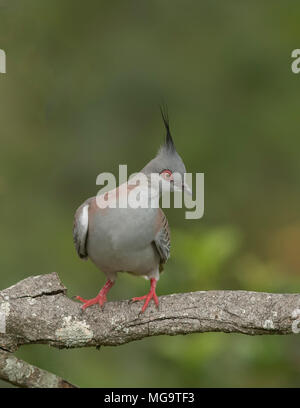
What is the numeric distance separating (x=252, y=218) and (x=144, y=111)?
172 centimetres

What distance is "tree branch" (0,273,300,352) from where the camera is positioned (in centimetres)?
387

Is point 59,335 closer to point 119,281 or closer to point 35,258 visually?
point 119,281

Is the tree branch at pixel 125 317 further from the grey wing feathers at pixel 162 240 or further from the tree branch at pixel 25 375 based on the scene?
the grey wing feathers at pixel 162 240

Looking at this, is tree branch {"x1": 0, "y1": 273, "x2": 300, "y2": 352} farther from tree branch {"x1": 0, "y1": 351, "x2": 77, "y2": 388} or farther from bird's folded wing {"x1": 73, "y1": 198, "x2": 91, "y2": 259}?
bird's folded wing {"x1": 73, "y1": 198, "x2": 91, "y2": 259}

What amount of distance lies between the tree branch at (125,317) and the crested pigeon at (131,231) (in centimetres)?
12

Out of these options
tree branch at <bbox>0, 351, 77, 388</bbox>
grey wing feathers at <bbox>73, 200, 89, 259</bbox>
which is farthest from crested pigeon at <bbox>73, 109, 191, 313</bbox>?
tree branch at <bbox>0, 351, 77, 388</bbox>

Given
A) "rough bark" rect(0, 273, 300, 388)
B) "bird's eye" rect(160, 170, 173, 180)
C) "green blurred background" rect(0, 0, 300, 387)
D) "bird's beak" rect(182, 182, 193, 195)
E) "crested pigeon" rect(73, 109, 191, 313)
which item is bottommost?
"rough bark" rect(0, 273, 300, 388)

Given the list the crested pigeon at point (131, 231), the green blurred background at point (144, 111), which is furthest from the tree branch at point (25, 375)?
the green blurred background at point (144, 111)

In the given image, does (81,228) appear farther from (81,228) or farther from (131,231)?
(131,231)

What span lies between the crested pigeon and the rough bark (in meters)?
0.13

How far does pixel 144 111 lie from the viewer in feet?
28.7

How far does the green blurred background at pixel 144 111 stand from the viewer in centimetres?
830

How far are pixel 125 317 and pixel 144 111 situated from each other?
4.97 meters

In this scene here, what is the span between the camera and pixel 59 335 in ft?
13.0
